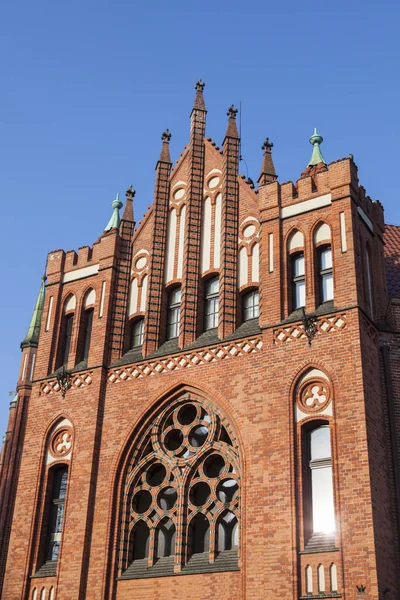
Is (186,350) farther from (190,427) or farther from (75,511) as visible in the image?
(75,511)

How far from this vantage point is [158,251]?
23.3 metres

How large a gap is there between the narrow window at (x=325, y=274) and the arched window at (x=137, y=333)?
18.7ft

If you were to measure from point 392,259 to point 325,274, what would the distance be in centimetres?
470

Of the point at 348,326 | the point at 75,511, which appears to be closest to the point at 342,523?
the point at 348,326

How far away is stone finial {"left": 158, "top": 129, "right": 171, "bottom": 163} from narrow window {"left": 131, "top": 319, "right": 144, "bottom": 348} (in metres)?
5.26

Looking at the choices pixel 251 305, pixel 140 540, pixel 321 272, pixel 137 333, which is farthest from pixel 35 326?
pixel 321 272

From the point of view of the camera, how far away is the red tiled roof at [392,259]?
22312 millimetres

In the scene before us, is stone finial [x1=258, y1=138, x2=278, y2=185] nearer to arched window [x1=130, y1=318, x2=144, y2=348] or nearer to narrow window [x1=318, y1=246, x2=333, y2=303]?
narrow window [x1=318, y1=246, x2=333, y2=303]

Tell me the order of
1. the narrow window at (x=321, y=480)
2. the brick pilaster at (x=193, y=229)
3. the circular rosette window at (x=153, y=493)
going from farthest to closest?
1. the brick pilaster at (x=193, y=229)
2. the circular rosette window at (x=153, y=493)
3. the narrow window at (x=321, y=480)

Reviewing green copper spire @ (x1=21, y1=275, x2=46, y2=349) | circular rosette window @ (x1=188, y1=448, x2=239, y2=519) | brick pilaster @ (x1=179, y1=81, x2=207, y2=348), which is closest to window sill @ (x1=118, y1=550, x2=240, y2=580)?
circular rosette window @ (x1=188, y1=448, x2=239, y2=519)

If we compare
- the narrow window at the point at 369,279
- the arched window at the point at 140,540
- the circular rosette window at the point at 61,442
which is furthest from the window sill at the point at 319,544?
the circular rosette window at the point at 61,442

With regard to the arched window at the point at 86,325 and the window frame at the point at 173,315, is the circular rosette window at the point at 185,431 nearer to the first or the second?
the window frame at the point at 173,315

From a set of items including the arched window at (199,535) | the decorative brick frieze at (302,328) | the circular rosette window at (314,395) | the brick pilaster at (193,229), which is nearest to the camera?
the circular rosette window at (314,395)

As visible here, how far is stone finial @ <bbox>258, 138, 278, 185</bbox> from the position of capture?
72.9 ft
